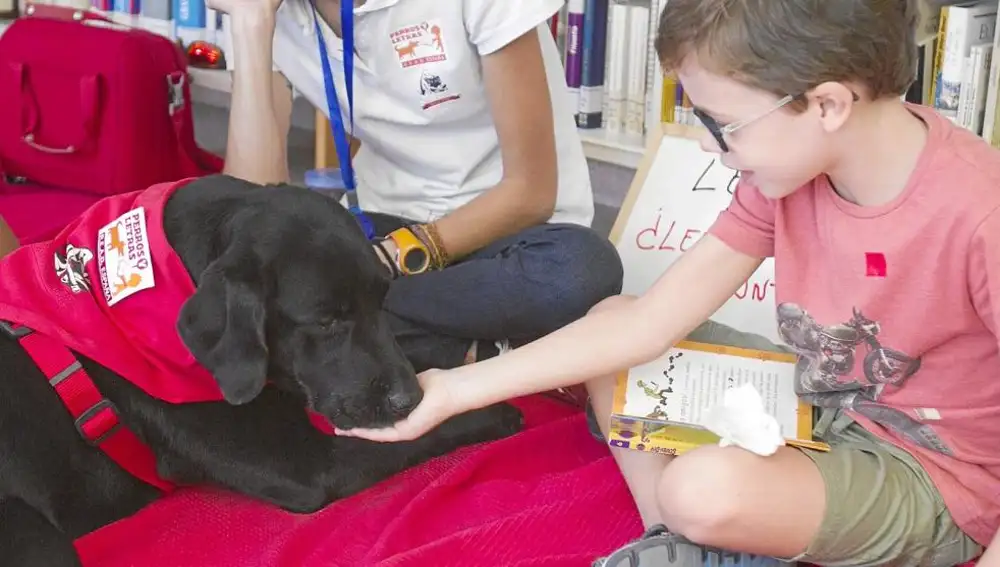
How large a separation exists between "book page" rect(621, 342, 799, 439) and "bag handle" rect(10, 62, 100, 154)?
143cm

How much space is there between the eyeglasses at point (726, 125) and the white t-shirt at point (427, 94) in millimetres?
484

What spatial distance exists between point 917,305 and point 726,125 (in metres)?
0.27

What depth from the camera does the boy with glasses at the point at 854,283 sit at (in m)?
1.06

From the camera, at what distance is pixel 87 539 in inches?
54.3

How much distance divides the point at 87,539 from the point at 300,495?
265 mm

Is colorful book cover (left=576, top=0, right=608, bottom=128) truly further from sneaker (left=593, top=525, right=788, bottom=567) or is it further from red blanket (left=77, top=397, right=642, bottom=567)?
sneaker (left=593, top=525, right=788, bottom=567)

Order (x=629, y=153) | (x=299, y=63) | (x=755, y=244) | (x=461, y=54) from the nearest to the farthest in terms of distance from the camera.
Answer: (x=755, y=244)
(x=461, y=54)
(x=299, y=63)
(x=629, y=153)

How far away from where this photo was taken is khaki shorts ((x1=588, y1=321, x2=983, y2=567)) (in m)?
1.15

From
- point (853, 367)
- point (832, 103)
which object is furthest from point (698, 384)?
point (832, 103)

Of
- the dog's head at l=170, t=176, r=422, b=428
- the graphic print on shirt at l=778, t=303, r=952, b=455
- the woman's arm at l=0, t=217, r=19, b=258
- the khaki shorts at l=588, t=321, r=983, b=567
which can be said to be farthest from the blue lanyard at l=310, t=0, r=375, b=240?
the khaki shorts at l=588, t=321, r=983, b=567

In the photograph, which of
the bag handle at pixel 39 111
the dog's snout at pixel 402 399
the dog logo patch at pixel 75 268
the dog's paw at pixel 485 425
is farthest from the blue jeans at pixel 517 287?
the bag handle at pixel 39 111

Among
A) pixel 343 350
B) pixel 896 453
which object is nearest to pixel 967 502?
pixel 896 453

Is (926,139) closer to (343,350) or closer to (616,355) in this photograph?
(616,355)

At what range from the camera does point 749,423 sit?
A: 1.13m
